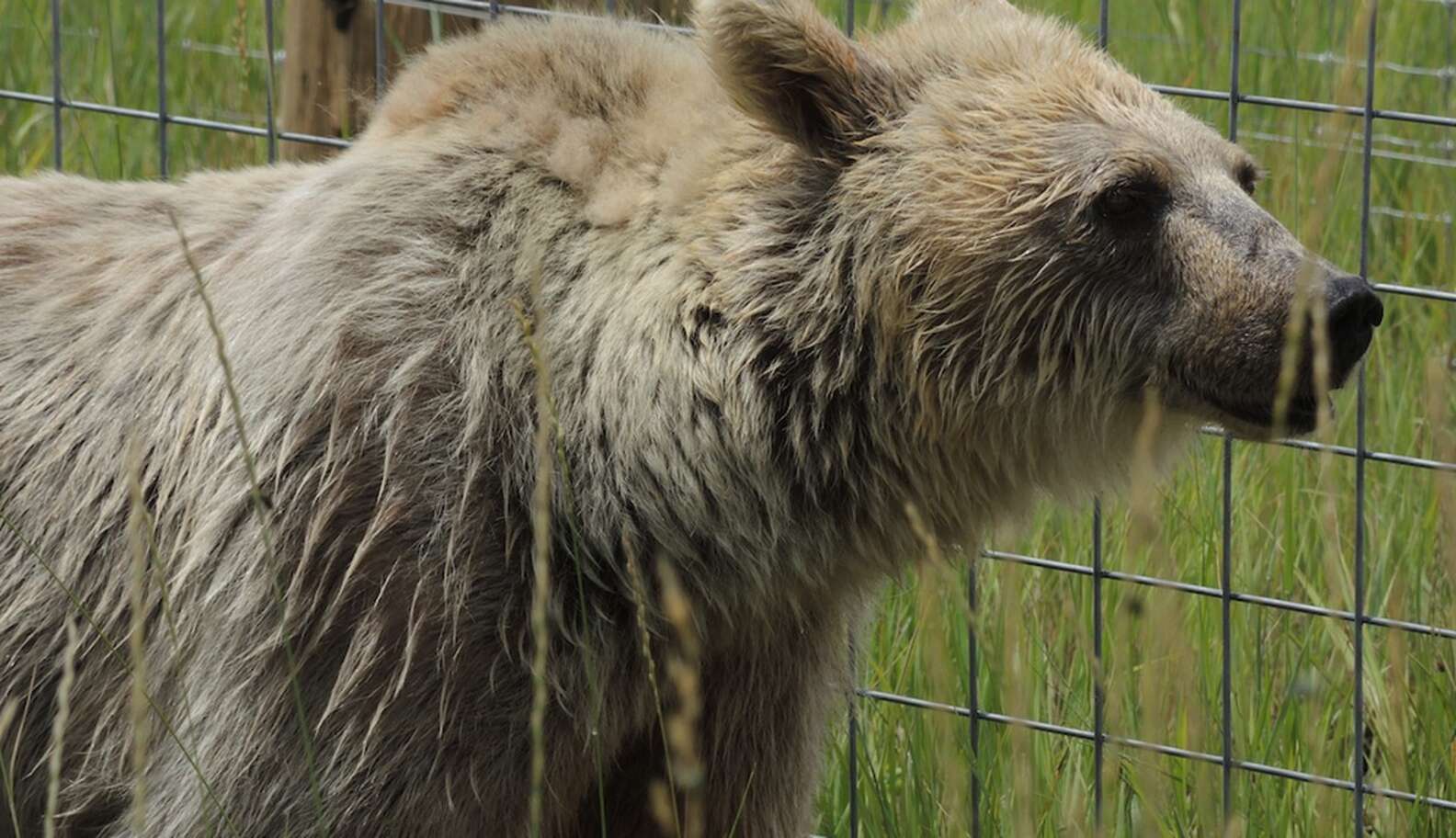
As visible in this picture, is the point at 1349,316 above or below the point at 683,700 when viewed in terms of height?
above

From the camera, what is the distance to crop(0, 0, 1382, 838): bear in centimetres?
320

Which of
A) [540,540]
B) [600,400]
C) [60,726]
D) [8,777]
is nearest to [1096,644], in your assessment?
[600,400]

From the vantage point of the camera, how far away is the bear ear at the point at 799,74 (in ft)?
10.7

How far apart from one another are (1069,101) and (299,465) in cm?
140

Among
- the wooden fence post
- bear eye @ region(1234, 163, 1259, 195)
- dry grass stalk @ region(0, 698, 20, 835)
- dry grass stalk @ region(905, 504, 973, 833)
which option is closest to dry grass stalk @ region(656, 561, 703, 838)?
dry grass stalk @ region(905, 504, 973, 833)

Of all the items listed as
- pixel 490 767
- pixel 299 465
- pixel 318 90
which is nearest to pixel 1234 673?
pixel 490 767

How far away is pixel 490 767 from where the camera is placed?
3.21m

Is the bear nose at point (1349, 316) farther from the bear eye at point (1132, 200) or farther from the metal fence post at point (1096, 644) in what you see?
the metal fence post at point (1096, 644)

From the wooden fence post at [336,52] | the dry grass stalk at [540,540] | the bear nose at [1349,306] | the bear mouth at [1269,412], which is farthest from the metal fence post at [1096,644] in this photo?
the wooden fence post at [336,52]

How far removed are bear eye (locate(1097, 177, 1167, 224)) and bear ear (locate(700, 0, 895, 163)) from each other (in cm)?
40

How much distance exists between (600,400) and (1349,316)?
3.88ft

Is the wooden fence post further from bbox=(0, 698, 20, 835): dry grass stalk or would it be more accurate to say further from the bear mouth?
the bear mouth

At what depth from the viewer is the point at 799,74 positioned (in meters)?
3.36

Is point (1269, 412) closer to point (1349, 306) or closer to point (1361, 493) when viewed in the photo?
point (1349, 306)
